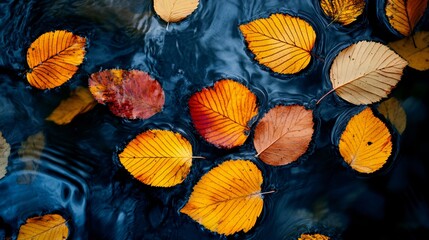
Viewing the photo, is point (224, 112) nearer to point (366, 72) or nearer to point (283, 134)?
point (283, 134)

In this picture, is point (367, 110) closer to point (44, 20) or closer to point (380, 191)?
point (380, 191)

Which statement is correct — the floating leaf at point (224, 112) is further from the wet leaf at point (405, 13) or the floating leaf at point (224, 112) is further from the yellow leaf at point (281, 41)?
the wet leaf at point (405, 13)

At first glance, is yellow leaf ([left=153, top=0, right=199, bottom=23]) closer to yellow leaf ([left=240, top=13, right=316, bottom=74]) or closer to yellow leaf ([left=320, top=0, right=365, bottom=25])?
yellow leaf ([left=240, top=13, right=316, bottom=74])

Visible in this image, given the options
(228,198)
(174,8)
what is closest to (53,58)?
(174,8)

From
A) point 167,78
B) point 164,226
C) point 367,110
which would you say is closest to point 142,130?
point 167,78

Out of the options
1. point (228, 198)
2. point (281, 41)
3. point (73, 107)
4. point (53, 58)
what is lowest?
point (228, 198)
